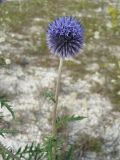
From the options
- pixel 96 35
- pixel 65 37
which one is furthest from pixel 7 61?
pixel 65 37

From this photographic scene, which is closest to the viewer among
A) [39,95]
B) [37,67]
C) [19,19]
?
[39,95]

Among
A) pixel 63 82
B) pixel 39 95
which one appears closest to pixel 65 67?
pixel 63 82

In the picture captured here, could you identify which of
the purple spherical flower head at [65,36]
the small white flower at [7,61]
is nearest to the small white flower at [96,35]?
the small white flower at [7,61]

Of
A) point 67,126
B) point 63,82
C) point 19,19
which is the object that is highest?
point 19,19

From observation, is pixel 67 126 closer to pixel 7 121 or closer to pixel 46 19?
pixel 7 121

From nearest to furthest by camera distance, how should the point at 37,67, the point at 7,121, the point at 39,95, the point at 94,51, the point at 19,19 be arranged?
the point at 7,121 < the point at 39,95 < the point at 37,67 < the point at 94,51 < the point at 19,19

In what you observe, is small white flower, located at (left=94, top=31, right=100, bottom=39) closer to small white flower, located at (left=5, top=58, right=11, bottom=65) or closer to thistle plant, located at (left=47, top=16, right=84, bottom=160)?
small white flower, located at (left=5, top=58, right=11, bottom=65)

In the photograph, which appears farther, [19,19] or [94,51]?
[19,19]

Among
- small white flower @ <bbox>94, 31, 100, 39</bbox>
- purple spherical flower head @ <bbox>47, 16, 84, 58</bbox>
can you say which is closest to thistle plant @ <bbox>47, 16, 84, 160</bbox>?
purple spherical flower head @ <bbox>47, 16, 84, 58</bbox>
